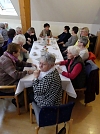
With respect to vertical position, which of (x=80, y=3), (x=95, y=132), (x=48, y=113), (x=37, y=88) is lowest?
(x=95, y=132)

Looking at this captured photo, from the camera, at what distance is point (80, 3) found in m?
3.82

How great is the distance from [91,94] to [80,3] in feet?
9.24

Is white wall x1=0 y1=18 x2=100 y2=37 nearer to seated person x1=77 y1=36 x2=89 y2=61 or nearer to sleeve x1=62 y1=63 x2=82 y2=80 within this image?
seated person x1=77 y1=36 x2=89 y2=61

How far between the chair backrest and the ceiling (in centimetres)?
334

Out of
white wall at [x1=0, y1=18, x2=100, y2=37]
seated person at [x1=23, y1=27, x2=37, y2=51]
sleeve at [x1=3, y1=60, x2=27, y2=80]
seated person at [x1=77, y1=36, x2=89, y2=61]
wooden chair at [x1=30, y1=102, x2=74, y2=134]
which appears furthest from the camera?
white wall at [x1=0, y1=18, x2=100, y2=37]

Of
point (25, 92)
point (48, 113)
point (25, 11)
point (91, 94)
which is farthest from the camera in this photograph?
point (25, 11)

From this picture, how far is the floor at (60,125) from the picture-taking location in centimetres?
179

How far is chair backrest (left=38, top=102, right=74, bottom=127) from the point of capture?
1.27 metres

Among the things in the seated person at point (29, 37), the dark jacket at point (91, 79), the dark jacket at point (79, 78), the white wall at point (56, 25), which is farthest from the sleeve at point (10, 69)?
the white wall at point (56, 25)

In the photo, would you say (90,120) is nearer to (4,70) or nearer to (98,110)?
(98,110)

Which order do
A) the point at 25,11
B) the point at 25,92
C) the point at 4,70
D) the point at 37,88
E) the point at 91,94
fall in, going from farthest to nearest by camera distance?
the point at 25,11 → the point at 91,94 → the point at 25,92 → the point at 4,70 → the point at 37,88

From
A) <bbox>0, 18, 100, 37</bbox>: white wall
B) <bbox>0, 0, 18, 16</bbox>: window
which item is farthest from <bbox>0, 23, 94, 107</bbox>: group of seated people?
<bbox>0, 0, 18, 16</bbox>: window

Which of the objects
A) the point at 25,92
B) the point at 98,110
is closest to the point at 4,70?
the point at 25,92

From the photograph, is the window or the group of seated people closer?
the group of seated people
